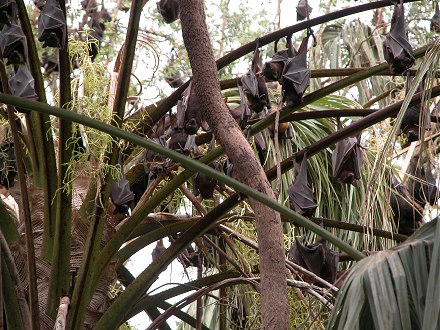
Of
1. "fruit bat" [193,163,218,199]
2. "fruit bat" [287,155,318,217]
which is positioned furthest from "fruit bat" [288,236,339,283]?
"fruit bat" [193,163,218,199]

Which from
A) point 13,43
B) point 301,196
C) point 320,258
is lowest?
point 320,258

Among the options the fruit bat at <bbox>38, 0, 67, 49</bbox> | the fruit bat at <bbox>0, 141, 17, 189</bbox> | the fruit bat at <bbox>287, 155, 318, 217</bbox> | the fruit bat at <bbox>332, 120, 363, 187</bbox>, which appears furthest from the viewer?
the fruit bat at <bbox>0, 141, 17, 189</bbox>

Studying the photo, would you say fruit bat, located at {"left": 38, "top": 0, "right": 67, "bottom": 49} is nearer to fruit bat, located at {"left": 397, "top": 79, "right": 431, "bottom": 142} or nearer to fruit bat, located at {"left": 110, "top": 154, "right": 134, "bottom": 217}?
fruit bat, located at {"left": 110, "top": 154, "right": 134, "bottom": 217}

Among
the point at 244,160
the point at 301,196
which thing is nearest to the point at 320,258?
the point at 301,196

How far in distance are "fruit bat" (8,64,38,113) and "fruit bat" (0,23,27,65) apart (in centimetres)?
4

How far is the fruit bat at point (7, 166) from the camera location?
3.29 m

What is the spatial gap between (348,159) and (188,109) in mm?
664

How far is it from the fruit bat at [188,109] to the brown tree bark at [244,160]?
511 mm

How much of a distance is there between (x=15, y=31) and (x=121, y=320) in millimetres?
1070

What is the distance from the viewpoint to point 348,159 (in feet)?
10.4

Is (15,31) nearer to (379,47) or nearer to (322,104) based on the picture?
(322,104)

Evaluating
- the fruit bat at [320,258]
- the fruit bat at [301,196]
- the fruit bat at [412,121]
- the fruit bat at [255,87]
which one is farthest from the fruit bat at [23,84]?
the fruit bat at [412,121]

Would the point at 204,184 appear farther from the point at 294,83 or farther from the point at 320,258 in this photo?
the point at 294,83

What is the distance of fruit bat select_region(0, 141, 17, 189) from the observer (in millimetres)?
3291
